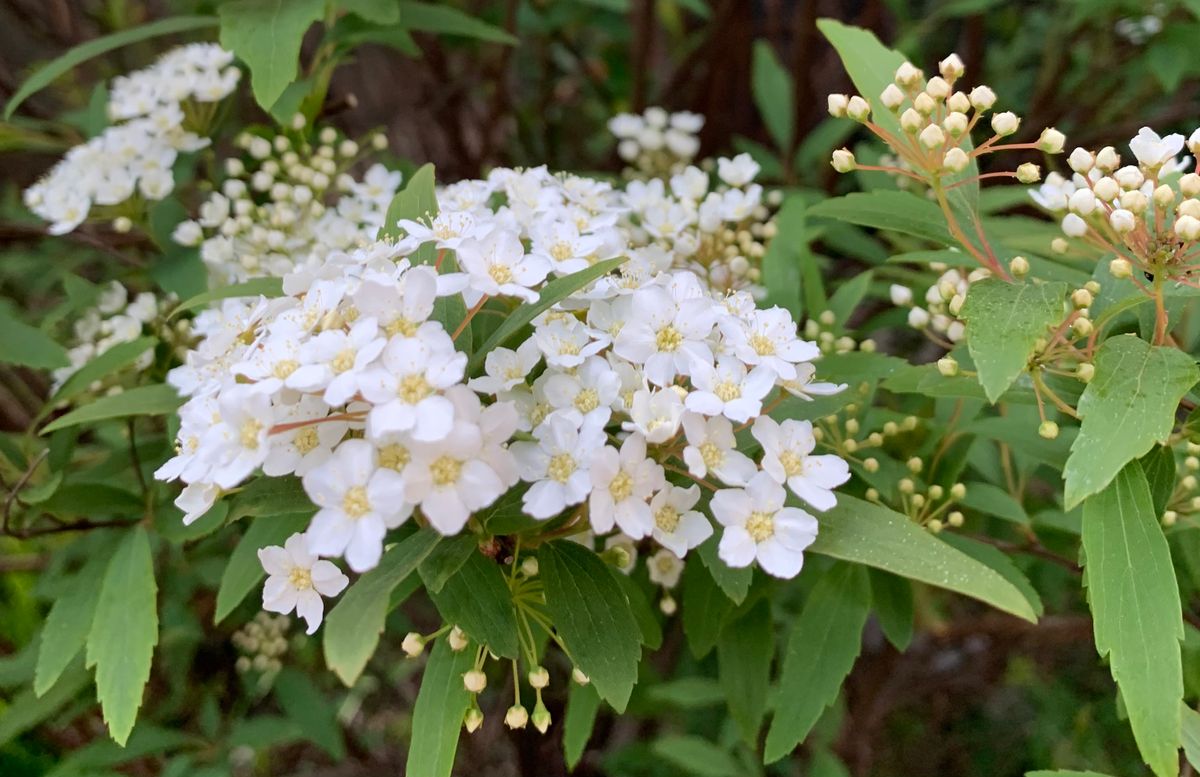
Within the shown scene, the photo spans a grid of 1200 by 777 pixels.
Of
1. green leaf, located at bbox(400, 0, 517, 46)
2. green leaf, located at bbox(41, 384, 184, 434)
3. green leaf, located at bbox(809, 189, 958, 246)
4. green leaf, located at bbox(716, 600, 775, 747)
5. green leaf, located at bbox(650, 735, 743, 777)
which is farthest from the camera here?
green leaf, located at bbox(650, 735, 743, 777)

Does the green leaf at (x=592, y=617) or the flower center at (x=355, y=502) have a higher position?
the flower center at (x=355, y=502)

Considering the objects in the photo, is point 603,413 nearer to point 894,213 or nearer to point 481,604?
point 481,604

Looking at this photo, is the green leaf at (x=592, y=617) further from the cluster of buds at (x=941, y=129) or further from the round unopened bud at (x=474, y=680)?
the cluster of buds at (x=941, y=129)

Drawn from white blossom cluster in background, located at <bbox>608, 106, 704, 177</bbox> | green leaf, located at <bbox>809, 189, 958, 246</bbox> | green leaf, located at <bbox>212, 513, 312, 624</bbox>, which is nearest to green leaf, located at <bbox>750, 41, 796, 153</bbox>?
white blossom cluster in background, located at <bbox>608, 106, 704, 177</bbox>

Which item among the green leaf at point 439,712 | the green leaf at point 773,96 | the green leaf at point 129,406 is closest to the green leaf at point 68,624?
the green leaf at point 129,406

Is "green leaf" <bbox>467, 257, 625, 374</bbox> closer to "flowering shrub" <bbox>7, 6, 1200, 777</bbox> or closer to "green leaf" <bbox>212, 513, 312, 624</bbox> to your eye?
"flowering shrub" <bbox>7, 6, 1200, 777</bbox>

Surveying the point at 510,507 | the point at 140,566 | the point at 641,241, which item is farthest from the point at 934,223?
the point at 140,566
